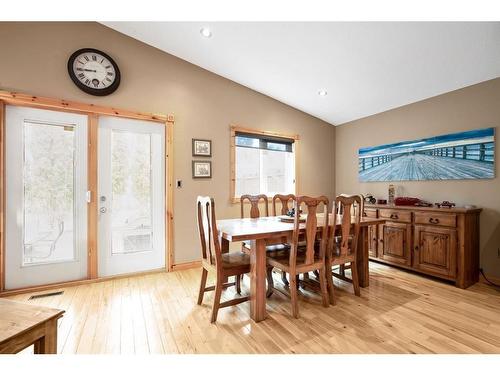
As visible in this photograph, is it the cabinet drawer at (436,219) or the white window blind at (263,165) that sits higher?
the white window blind at (263,165)

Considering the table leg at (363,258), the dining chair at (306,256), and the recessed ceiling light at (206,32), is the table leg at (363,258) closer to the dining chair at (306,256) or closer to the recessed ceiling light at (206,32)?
the dining chair at (306,256)

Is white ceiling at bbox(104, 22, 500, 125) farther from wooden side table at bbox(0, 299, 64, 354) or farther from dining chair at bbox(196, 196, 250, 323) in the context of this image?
wooden side table at bbox(0, 299, 64, 354)

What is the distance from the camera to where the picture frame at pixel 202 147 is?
3.51 metres

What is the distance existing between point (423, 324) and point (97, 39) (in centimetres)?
449

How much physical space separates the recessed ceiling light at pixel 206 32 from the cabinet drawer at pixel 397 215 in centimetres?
322

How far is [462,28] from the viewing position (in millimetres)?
2152

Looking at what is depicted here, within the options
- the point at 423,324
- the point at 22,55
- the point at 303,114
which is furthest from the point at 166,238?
the point at 303,114

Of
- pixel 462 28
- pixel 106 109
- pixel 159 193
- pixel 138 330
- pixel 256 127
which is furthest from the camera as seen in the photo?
pixel 256 127

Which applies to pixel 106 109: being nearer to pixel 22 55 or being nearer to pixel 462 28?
pixel 22 55

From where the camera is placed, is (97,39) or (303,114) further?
(303,114)

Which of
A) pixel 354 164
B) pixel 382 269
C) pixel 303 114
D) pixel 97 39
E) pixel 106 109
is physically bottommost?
pixel 382 269

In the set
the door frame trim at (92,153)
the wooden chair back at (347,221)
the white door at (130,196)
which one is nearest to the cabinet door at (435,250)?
the wooden chair back at (347,221)

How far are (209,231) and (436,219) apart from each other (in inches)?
107

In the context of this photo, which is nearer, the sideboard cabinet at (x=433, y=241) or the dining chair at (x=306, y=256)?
the dining chair at (x=306, y=256)
